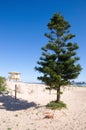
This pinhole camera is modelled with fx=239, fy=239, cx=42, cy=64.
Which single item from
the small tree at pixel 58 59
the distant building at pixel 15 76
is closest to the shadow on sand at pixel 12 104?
the small tree at pixel 58 59

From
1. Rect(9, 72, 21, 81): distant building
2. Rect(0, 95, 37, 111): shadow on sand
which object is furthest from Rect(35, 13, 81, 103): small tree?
Rect(9, 72, 21, 81): distant building

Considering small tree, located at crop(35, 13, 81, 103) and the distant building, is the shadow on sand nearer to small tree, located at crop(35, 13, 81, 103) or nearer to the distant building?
small tree, located at crop(35, 13, 81, 103)

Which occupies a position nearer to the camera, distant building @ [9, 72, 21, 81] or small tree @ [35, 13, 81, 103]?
small tree @ [35, 13, 81, 103]

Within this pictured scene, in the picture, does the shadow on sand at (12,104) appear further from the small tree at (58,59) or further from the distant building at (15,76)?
the distant building at (15,76)

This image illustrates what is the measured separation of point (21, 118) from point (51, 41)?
9947mm

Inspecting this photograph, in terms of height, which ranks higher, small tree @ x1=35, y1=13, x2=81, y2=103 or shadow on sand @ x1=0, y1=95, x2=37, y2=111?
small tree @ x1=35, y1=13, x2=81, y2=103

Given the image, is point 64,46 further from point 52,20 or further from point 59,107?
point 59,107

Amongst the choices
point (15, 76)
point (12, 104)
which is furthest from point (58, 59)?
point (15, 76)

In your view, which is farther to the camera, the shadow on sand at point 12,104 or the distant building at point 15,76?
the distant building at point 15,76

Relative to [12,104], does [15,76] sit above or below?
above

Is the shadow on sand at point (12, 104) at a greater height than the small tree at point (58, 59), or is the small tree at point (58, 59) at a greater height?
the small tree at point (58, 59)

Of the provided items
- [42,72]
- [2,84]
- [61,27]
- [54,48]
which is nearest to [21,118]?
[42,72]

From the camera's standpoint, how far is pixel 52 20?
28641 mm

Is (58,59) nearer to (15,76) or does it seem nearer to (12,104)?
(12,104)
